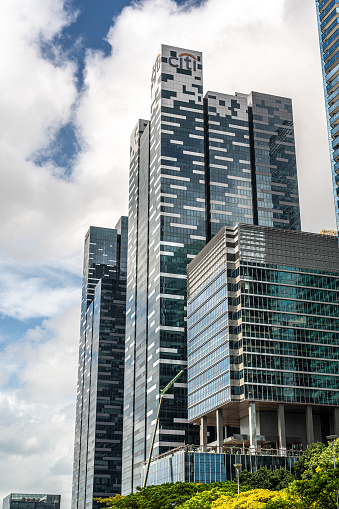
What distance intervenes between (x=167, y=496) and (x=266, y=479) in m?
33.6

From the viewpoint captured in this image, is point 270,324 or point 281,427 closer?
point 281,427

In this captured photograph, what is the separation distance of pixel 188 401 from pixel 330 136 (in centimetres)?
7662

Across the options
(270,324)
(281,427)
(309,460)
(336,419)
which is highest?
(270,324)

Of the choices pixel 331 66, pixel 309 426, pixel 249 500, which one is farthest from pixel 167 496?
pixel 331 66

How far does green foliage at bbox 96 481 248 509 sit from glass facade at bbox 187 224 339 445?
4390 centimetres

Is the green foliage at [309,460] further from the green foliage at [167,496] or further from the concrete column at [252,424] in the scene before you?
the green foliage at [167,496]

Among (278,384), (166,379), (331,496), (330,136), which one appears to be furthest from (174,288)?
(331,496)

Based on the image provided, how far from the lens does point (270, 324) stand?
148m

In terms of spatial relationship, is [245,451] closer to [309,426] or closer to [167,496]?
[309,426]

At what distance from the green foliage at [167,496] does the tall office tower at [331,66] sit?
59.1m

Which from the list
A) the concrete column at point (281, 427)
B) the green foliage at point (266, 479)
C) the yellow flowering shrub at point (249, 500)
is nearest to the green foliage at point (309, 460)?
the green foliage at point (266, 479)

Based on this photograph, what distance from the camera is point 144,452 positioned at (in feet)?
637

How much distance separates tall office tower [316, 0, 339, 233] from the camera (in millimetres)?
130250

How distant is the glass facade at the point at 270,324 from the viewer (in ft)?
472
